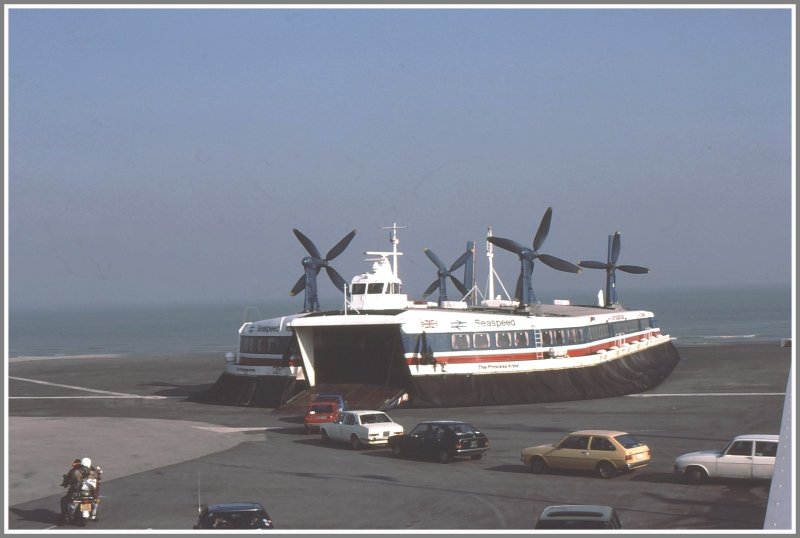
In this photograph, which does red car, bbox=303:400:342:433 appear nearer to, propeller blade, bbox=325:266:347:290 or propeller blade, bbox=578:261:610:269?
propeller blade, bbox=325:266:347:290

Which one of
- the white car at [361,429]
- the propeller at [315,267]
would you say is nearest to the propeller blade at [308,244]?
the propeller at [315,267]

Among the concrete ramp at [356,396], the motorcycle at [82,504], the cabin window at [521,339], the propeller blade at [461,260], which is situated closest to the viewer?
the motorcycle at [82,504]

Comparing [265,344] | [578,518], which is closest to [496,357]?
[265,344]

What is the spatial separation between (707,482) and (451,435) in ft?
22.2

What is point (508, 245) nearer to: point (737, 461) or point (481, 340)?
point (481, 340)

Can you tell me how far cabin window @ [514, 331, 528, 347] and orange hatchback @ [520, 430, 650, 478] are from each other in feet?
59.4

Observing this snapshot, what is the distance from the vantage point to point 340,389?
41.2m

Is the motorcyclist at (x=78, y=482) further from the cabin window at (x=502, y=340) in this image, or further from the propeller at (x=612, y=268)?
the propeller at (x=612, y=268)

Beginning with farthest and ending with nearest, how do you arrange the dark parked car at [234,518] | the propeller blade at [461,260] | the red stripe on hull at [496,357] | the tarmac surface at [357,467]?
1. the propeller blade at [461,260]
2. the red stripe on hull at [496,357]
3. the tarmac surface at [357,467]
4. the dark parked car at [234,518]

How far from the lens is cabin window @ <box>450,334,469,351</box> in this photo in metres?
41.6

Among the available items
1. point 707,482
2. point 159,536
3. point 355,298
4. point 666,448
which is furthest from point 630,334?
point 159,536

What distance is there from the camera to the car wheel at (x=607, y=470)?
23.6 m

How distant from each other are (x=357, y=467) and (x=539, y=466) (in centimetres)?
462

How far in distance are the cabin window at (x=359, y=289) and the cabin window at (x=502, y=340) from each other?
270 inches
